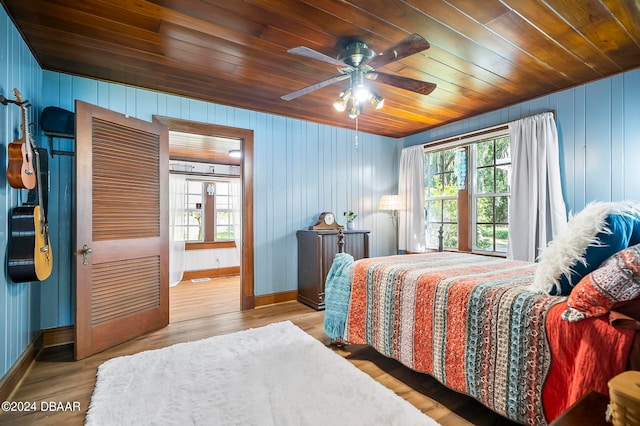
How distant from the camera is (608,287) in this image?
46.2 inches

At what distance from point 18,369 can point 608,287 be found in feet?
11.4

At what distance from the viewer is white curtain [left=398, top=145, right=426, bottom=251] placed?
15.2 ft

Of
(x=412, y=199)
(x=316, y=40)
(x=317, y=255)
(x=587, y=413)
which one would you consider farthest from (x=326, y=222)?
(x=587, y=413)

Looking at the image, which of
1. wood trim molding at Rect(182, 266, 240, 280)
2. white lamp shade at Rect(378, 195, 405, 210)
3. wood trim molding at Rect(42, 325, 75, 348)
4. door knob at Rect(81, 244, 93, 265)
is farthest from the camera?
wood trim molding at Rect(182, 266, 240, 280)

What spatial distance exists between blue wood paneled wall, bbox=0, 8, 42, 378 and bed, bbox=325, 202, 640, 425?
7.58ft

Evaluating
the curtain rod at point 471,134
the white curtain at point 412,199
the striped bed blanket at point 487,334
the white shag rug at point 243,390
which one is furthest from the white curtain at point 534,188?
the white shag rug at point 243,390

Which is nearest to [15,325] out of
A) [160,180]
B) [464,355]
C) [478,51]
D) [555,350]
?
[160,180]

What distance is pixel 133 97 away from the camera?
3135 mm

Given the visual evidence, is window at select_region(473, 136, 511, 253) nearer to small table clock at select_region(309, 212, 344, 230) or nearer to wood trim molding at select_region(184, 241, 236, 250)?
small table clock at select_region(309, 212, 344, 230)

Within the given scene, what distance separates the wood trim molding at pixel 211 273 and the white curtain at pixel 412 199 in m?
3.49

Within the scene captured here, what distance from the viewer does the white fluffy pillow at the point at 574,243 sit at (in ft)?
4.46

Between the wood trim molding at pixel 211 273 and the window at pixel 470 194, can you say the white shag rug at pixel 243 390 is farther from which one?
the wood trim molding at pixel 211 273

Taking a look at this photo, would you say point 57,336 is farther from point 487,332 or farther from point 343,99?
point 487,332

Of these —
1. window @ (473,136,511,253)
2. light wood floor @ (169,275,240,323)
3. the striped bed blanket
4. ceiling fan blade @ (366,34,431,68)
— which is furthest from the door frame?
window @ (473,136,511,253)
